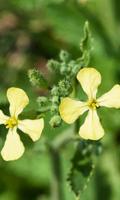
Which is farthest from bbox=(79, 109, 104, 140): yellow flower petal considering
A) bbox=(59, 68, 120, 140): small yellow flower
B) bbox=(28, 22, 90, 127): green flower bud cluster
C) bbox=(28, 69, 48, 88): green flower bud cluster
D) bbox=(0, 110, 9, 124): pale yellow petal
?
bbox=(0, 110, 9, 124): pale yellow petal

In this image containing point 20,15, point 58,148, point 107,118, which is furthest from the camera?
point 20,15

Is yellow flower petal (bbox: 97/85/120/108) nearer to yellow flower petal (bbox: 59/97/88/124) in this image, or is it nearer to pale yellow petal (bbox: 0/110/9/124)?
yellow flower petal (bbox: 59/97/88/124)

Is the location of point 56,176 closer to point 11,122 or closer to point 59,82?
point 11,122

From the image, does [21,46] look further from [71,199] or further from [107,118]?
[71,199]

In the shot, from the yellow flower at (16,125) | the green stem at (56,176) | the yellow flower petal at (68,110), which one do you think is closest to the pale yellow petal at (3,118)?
the yellow flower at (16,125)

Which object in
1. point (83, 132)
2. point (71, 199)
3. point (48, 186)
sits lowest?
point (83, 132)

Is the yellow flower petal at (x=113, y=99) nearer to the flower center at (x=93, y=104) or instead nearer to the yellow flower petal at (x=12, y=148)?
the flower center at (x=93, y=104)

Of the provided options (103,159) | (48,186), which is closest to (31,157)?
(48,186)
